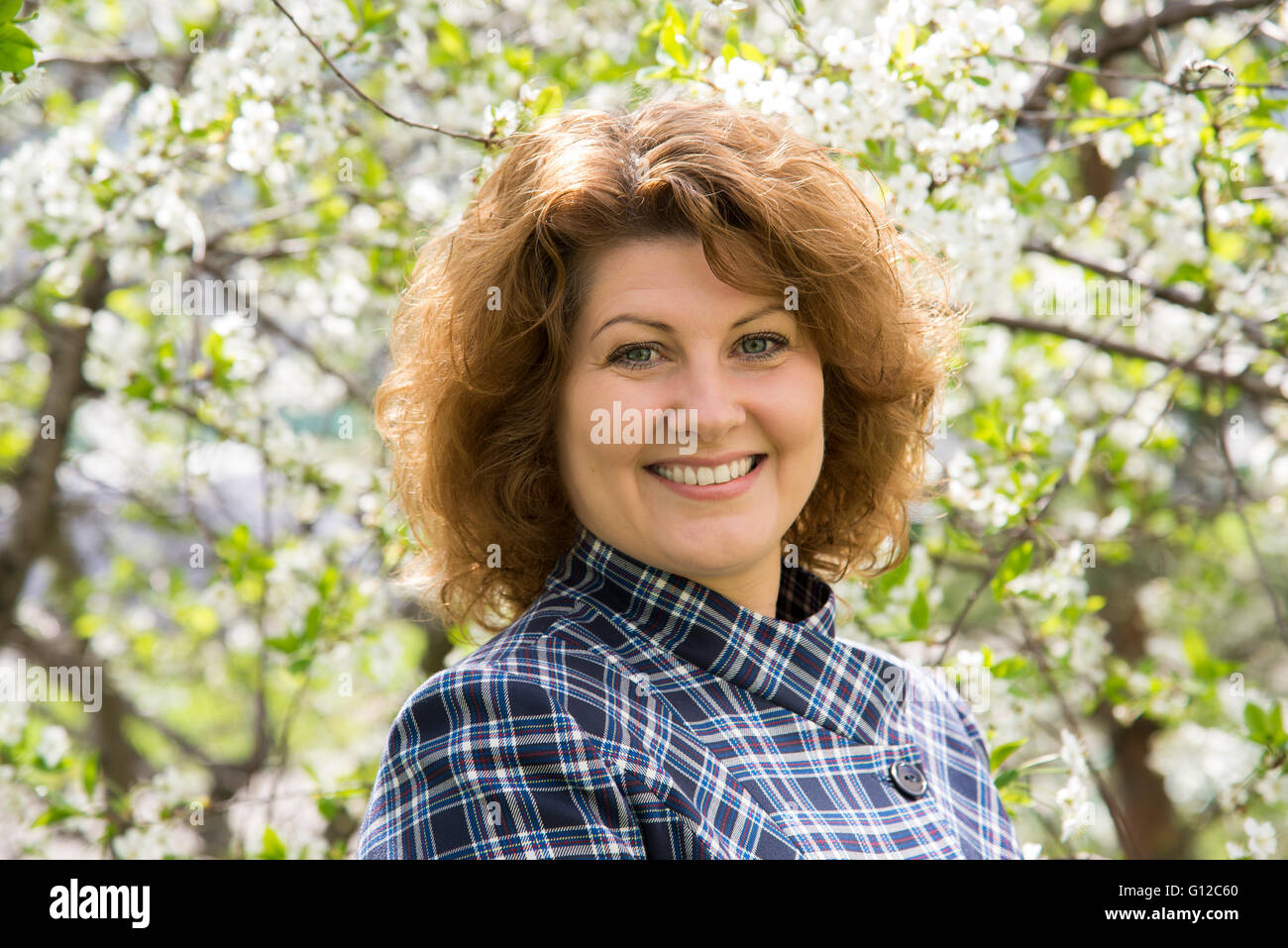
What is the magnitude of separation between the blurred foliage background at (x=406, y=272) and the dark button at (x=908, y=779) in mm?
563

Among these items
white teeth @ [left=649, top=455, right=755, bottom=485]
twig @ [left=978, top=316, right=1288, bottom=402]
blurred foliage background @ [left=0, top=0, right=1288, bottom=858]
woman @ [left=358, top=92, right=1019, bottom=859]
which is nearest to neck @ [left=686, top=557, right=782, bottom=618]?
woman @ [left=358, top=92, right=1019, bottom=859]

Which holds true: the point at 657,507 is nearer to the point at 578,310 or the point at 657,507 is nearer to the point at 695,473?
the point at 695,473

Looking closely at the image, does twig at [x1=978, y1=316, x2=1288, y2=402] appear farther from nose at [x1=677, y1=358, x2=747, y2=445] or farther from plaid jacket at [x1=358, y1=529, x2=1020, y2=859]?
nose at [x1=677, y1=358, x2=747, y2=445]

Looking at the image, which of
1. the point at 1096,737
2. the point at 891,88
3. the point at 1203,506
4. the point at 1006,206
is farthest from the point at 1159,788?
the point at 891,88

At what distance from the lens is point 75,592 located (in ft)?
13.3

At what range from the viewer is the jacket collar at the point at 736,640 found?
4.41ft

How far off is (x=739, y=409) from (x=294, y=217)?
2.14 meters

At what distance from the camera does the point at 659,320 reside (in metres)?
1.30

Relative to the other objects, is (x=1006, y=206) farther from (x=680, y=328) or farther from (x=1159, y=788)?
(x=1159, y=788)

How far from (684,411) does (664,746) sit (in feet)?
1.24

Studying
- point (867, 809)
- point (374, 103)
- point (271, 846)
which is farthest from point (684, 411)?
point (271, 846)

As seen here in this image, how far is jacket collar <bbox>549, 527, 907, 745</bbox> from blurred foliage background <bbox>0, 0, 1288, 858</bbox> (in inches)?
25.4

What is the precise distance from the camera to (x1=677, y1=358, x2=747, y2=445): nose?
1306mm

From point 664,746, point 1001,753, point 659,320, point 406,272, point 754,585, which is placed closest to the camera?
point 664,746
